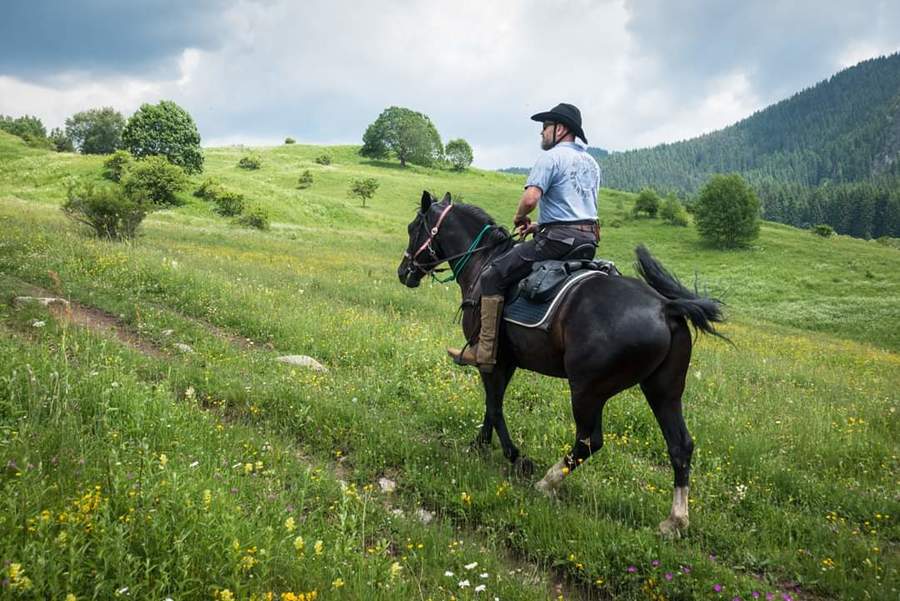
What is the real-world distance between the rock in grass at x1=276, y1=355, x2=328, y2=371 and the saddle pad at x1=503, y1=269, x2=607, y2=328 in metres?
4.27

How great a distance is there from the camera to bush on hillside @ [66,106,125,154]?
92500mm

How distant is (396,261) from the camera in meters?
30.9

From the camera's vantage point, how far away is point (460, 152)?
381ft

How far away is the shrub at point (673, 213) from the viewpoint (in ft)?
234

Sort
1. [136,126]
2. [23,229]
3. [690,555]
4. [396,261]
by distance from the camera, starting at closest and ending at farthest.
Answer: [690,555] < [23,229] < [396,261] < [136,126]

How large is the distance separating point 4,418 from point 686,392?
33.6 feet

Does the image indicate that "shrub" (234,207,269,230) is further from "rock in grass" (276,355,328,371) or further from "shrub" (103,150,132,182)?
"rock in grass" (276,355,328,371)

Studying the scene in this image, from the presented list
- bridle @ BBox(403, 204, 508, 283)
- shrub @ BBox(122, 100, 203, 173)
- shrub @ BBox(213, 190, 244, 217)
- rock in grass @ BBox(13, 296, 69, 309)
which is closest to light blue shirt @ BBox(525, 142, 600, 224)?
bridle @ BBox(403, 204, 508, 283)

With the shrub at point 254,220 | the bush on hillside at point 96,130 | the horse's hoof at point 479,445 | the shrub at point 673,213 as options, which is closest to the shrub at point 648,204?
the shrub at point 673,213

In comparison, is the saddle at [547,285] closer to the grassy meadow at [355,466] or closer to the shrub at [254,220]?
the grassy meadow at [355,466]

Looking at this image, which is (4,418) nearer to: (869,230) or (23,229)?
(23,229)

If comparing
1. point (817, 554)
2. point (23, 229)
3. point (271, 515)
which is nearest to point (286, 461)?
point (271, 515)

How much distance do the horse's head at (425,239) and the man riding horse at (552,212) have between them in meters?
1.40

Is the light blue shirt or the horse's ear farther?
the horse's ear
